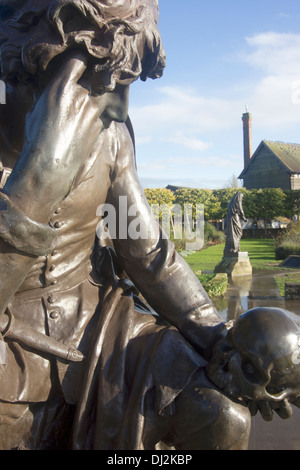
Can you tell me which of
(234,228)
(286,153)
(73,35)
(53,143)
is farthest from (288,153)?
(53,143)

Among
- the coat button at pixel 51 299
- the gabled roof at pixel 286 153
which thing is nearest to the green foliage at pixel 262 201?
the gabled roof at pixel 286 153

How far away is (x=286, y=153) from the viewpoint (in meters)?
46.8

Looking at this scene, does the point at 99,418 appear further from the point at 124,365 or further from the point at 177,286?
the point at 177,286

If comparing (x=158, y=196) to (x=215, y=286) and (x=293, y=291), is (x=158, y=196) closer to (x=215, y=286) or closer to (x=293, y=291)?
(x=215, y=286)

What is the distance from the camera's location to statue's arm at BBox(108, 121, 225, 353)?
178cm

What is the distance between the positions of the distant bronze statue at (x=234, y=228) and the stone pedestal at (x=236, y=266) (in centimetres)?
26

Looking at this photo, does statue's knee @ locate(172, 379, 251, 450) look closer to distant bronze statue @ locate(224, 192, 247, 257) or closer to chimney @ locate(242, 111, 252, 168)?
distant bronze statue @ locate(224, 192, 247, 257)

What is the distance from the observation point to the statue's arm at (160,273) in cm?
178

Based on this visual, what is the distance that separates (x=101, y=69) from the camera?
4.67 feet

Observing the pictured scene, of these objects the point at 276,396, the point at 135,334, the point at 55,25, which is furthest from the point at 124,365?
the point at 55,25

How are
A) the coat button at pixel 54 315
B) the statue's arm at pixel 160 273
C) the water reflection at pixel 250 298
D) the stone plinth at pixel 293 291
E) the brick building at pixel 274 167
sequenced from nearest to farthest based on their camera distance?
the coat button at pixel 54 315 < the statue's arm at pixel 160 273 < the water reflection at pixel 250 298 < the stone plinth at pixel 293 291 < the brick building at pixel 274 167

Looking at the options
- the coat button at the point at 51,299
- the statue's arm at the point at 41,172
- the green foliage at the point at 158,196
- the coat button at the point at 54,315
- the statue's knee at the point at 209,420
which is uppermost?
the green foliage at the point at 158,196

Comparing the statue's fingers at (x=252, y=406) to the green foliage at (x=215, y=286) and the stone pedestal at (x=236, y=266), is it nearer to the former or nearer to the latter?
the green foliage at (x=215, y=286)

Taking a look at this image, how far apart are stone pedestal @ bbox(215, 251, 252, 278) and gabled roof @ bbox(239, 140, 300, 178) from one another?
31921 mm
